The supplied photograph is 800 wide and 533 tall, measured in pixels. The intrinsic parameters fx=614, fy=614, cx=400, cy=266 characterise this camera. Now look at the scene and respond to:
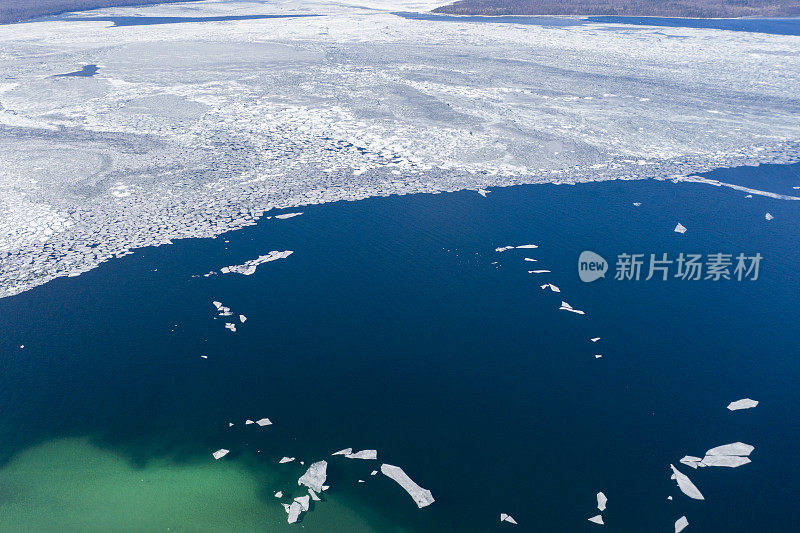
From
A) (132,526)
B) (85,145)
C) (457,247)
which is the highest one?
(85,145)

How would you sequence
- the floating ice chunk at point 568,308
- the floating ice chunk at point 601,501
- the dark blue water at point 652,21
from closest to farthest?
1. the floating ice chunk at point 601,501
2. the floating ice chunk at point 568,308
3. the dark blue water at point 652,21

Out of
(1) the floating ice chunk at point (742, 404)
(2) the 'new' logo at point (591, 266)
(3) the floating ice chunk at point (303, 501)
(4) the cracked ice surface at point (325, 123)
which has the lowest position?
(3) the floating ice chunk at point (303, 501)

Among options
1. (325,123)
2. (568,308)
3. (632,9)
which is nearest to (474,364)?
(568,308)

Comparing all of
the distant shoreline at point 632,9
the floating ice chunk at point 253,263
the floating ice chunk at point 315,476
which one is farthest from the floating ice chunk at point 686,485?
the distant shoreline at point 632,9

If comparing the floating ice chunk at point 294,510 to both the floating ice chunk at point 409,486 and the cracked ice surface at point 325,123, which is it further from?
the cracked ice surface at point 325,123

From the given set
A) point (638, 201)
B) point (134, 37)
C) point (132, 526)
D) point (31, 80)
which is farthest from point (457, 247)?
point (134, 37)

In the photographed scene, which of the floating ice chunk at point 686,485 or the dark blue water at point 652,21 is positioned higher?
the dark blue water at point 652,21

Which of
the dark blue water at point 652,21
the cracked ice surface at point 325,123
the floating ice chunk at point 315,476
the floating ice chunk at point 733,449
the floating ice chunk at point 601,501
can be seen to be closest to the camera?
the floating ice chunk at point 601,501

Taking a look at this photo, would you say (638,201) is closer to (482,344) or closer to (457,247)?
(457,247)
